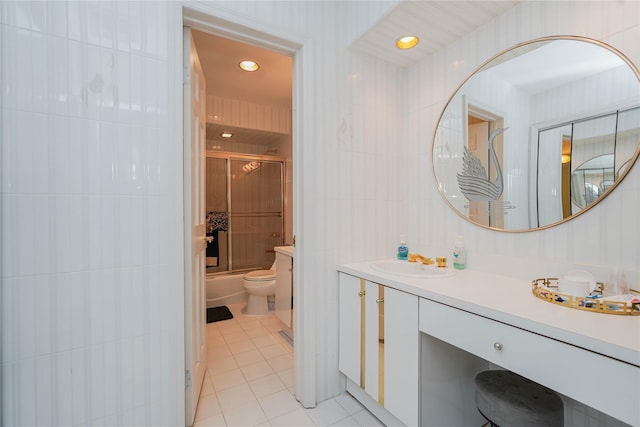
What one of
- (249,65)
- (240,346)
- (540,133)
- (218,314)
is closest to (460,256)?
(540,133)

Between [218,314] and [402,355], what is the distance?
7.72 feet

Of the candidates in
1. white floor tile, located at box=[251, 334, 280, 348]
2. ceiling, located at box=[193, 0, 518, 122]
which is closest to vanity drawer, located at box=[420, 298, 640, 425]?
ceiling, located at box=[193, 0, 518, 122]

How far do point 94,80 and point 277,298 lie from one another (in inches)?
82.7

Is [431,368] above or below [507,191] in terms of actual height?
below

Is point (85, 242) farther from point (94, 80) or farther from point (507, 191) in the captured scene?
point (507, 191)

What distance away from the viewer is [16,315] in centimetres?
105

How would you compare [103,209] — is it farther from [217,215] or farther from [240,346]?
[217,215]

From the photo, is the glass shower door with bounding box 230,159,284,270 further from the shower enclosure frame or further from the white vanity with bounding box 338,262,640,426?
the white vanity with bounding box 338,262,640,426

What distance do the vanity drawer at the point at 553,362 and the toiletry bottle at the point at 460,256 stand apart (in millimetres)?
A: 551

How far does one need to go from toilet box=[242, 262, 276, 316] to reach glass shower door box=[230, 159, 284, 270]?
896 millimetres

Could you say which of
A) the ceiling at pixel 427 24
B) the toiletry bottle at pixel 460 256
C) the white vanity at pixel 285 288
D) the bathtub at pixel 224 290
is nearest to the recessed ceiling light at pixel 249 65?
the ceiling at pixel 427 24

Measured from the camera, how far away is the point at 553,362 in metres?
0.83

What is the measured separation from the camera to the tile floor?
5.05ft

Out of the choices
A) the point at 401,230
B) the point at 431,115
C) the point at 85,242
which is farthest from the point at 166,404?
the point at 431,115
